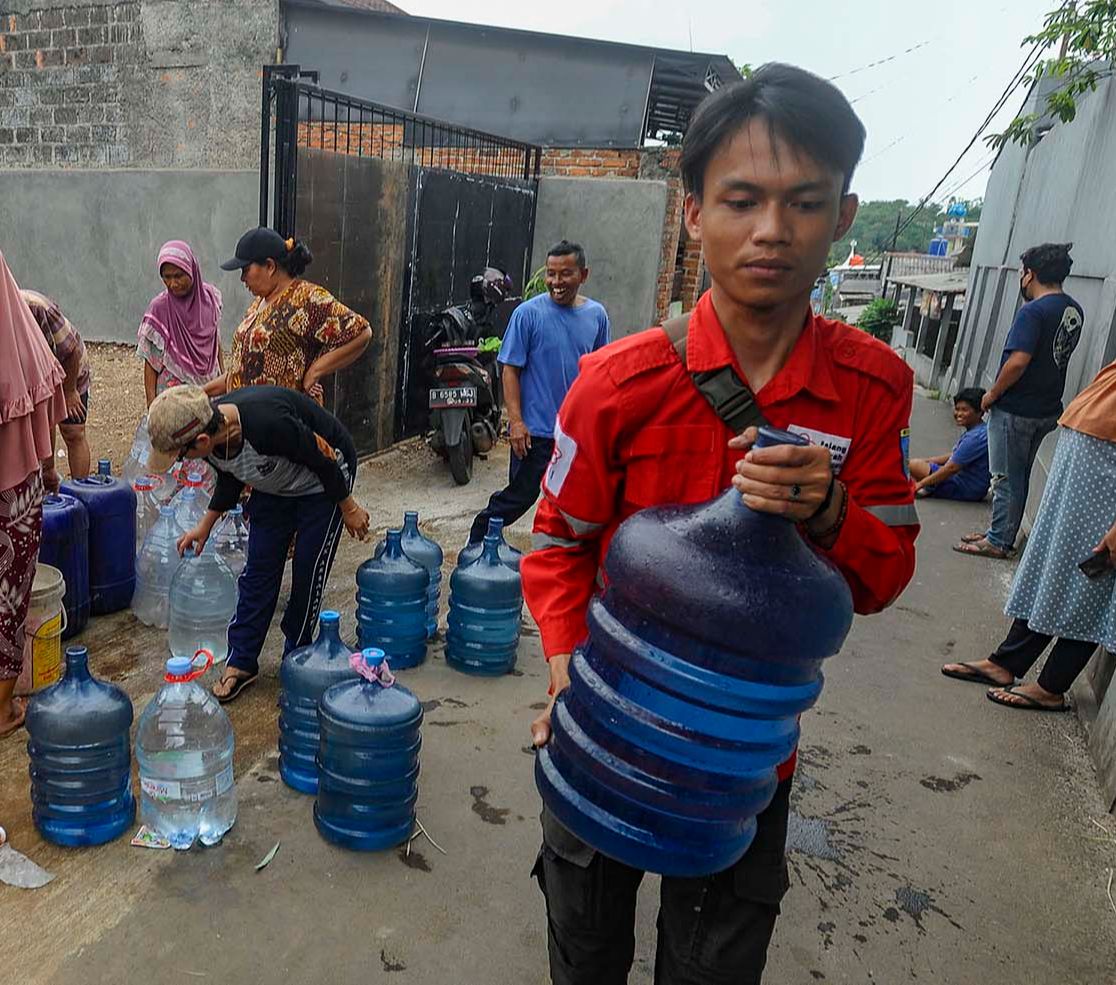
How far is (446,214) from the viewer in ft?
25.6

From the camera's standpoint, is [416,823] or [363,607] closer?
[416,823]

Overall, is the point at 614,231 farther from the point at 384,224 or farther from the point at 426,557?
the point at 426,557

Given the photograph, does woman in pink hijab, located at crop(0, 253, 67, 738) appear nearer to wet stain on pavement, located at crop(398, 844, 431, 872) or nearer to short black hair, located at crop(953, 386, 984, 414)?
wet stain on pavement, located at crop(398, 844, 431, 872)

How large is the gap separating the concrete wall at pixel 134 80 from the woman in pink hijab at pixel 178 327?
5.28 metres

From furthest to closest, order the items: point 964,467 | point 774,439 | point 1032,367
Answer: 1. point 964,467
2. point 1032,367
3. point 774,439

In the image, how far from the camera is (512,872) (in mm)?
2771

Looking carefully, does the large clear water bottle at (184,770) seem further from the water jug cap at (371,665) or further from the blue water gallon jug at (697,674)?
the blue water gallon jug at (697,674)

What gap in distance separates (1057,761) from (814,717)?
1.05m

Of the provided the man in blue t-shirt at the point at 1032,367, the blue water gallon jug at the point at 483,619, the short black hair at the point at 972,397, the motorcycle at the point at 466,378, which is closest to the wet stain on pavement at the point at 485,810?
the blue water gallon jug at the point at 483,619

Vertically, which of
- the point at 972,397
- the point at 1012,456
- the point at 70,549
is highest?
the point at 972,397

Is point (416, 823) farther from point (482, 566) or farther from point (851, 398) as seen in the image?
point (851, 398)

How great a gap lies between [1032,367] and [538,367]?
3.41m

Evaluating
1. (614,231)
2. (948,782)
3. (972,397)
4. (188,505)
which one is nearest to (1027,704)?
(948,782)

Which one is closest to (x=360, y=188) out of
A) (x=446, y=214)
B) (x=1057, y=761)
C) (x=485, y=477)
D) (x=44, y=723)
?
(x=446, y=214)
